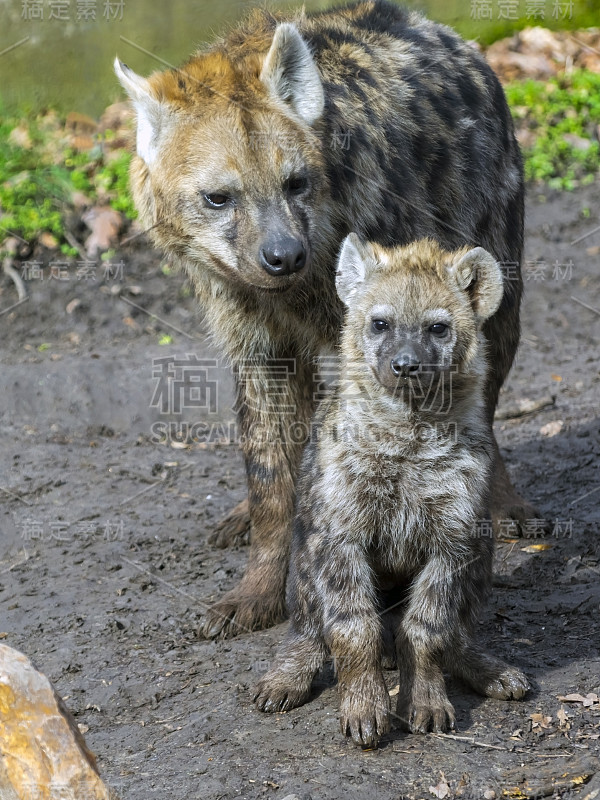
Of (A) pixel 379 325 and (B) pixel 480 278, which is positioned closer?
(A) pixel 379 325

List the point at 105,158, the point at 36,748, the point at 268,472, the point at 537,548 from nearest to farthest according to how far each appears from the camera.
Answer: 1. the point at 36,748
2. the point at 268,472
3. the point at 537,548
4. the point at 105,158


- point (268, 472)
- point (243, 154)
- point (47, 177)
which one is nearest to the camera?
point (243, 154)

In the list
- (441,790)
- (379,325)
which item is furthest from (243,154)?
(441,790)

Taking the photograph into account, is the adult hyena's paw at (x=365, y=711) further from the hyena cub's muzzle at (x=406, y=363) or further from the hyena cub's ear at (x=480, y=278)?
the hyena cub's ear at (x=480, y=278)

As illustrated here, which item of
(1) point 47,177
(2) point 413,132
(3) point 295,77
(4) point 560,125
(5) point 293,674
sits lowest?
(5) point 293,674

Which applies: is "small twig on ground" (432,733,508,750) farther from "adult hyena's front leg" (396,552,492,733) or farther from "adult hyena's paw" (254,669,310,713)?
"adult hyena's paw" (254,669,310,713)

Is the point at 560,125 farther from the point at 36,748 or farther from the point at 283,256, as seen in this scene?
the point at 36,748

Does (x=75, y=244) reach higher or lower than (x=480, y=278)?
lower

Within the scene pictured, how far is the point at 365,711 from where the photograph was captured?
3.67m

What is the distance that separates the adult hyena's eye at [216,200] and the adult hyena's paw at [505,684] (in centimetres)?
207

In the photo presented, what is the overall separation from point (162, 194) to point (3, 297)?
4525 millimetres

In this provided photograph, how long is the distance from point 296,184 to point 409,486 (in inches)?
52.4

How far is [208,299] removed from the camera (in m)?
4.90

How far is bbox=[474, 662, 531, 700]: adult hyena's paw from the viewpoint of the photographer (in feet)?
12.8
